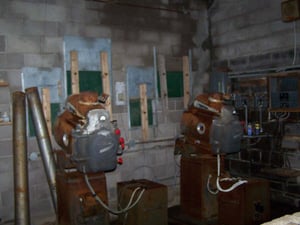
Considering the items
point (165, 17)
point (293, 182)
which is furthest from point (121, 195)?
point (165, 17)

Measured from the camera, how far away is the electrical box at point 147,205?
359 cm

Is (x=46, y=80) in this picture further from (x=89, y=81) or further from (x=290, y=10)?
(x=290, y=10)

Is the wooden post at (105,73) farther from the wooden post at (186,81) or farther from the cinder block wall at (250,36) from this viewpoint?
the cinder block wall at (250,36)

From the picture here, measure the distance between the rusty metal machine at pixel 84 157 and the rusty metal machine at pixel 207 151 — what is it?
953 mm

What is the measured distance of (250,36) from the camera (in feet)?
15.6

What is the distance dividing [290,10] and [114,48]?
2.08 meters

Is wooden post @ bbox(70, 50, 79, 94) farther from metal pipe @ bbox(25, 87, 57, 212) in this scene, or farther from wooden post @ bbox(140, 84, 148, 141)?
wooden post @ bbox(140, 84, 148, 141)

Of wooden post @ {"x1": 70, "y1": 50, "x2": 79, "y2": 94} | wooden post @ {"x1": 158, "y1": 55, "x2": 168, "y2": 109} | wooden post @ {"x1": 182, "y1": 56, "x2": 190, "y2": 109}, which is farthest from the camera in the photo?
wooden post @ {"x1": 182, "y1": 56, "x2": 190, "y2": 109}

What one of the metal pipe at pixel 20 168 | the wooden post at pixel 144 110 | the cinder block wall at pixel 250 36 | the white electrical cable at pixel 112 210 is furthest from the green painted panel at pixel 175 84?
the metal pipe at pixel 20 168

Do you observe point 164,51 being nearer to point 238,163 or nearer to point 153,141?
point 153,141

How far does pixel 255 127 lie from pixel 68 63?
7.94ft

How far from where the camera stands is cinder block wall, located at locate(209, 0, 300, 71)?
4.40 m

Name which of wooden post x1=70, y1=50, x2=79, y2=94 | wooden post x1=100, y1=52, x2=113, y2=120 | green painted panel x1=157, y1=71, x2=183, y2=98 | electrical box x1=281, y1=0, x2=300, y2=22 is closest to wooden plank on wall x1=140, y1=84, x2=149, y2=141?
green painted panel x1=157, y1=71, x2=183, y2=98

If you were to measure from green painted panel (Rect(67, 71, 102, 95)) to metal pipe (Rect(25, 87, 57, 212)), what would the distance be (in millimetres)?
453
